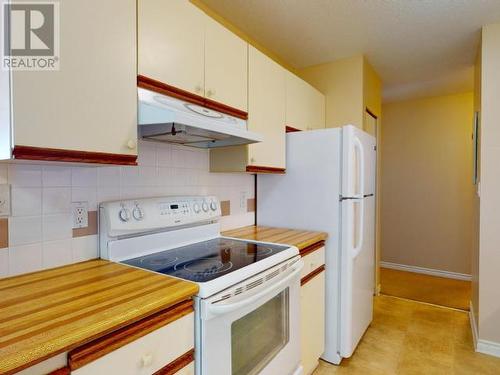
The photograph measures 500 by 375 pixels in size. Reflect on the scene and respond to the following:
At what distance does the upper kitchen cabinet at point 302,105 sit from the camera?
2.30m

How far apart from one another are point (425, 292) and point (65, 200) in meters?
3.67

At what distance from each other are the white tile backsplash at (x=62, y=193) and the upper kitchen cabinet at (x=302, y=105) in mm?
950

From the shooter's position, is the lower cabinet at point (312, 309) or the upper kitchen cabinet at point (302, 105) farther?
the upper kitchen cabinet at point (302, 105)

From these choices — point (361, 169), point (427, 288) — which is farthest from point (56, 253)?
point (427, 288)

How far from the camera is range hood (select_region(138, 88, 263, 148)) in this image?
1213 mm

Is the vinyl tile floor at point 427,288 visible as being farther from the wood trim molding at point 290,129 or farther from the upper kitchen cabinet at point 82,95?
the upper kitchen cabinet at point 82,95

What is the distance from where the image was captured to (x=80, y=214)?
1.34m

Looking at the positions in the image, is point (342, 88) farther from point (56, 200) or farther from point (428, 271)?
point (428, 271)

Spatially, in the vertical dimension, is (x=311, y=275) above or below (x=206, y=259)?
below

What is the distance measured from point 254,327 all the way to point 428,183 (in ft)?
12.1

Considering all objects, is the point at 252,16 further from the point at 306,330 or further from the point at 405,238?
the point at 405,238

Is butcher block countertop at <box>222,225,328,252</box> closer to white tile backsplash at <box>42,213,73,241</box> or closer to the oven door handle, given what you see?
the oven door handle

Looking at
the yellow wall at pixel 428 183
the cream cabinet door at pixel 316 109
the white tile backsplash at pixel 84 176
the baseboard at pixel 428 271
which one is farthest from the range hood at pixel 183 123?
the baseboard at pixel 428 271

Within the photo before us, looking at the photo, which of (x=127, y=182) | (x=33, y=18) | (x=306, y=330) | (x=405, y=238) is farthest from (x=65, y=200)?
(x=405, y=238)
